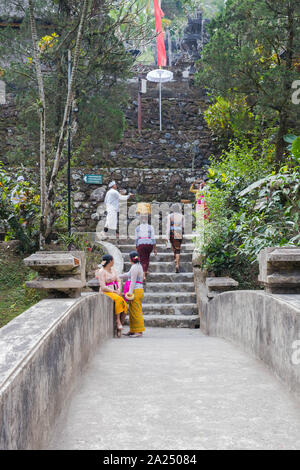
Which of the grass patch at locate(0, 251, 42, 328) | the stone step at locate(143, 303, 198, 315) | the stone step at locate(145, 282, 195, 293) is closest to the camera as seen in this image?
the grass patch at locate(0, 251, 42, 328)

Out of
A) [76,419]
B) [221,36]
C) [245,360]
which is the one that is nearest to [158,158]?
[221,36]

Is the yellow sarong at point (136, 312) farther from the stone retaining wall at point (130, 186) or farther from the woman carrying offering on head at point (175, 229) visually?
the stone retaining wall at point (130, 186)

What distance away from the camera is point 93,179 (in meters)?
14.9

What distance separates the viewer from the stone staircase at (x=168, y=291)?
29.6ft

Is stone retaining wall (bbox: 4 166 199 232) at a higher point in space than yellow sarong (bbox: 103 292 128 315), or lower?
higher

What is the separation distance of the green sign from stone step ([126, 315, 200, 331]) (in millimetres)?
6949

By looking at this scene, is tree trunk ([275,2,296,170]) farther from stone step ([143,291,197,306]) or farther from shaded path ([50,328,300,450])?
shaded path ([50,328,300,450])

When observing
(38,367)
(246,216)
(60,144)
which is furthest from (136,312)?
(38,367)

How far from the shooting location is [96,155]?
15398mm

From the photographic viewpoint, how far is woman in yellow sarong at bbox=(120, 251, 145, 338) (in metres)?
7.25

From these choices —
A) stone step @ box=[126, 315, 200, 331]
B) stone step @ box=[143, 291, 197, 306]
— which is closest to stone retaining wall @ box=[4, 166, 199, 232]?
stone step @ box=[143, 291, 197, 306]

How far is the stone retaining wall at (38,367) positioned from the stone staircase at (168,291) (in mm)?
5342
